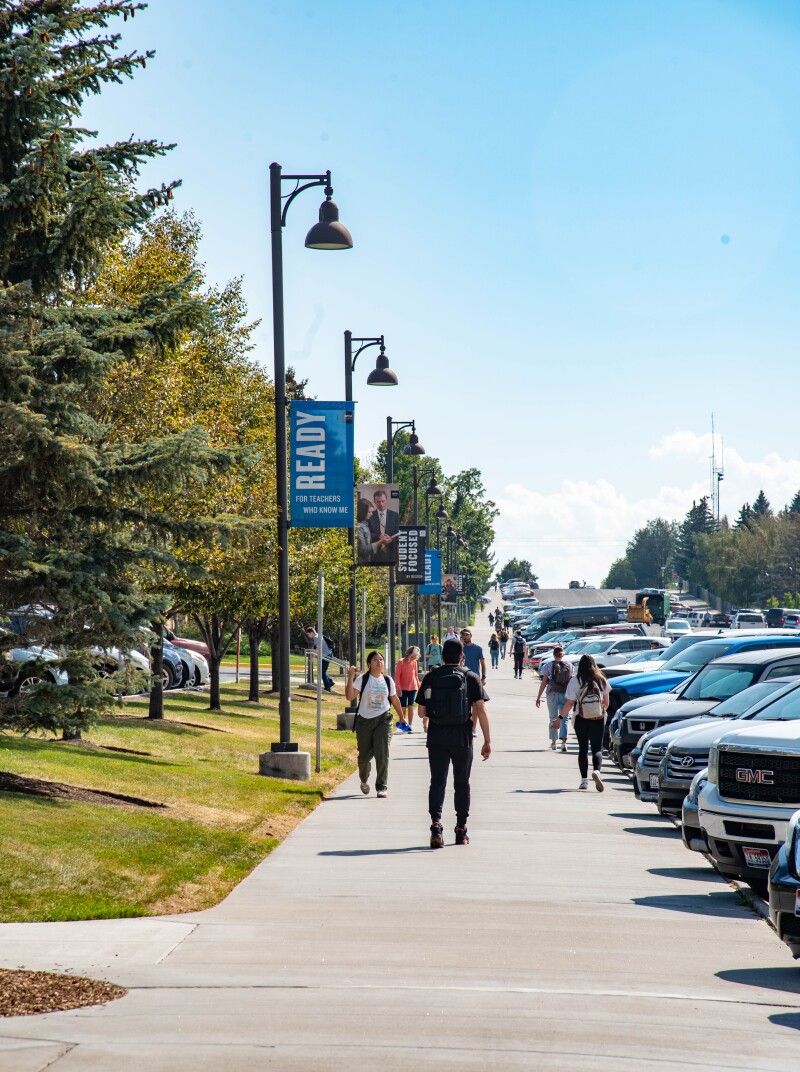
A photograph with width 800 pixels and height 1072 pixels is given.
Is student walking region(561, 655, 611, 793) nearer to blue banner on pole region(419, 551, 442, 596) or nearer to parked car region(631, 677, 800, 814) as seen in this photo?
parked car region(631, 677, 800, 814)

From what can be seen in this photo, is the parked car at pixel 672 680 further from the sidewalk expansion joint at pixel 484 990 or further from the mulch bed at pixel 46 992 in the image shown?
the mulch bed at pixel 46 992

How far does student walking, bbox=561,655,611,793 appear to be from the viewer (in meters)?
18.0

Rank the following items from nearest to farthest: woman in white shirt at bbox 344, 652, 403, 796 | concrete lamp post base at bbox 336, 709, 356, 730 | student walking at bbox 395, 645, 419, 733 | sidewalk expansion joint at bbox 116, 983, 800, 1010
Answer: sidewalk expansion joint at bbox 116, 983, 800, 1010
woman in white shirt at bbox 344, 652, 403, 796
student walking at bbox 395, 645, 419, 733
concrete lamp post base at bbox 336, 709, 356, 730

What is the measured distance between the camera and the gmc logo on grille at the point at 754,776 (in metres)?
9.97

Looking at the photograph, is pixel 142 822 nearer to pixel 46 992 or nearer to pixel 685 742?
pixel 685 742

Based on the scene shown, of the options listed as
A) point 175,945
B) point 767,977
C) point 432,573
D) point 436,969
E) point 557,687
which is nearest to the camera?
point 436,969

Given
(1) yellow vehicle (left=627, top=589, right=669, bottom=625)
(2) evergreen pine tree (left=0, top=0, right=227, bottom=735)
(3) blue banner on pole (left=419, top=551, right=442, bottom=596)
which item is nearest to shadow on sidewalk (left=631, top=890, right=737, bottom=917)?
(2) evergreen pine tree (left=0, top=0, right=227, bottom=735)

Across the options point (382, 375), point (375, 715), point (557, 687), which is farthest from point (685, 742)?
point (382, 375)

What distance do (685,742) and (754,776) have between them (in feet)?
10.9

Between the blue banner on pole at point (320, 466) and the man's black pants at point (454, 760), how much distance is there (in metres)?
7.00

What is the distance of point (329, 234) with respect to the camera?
62.3ft

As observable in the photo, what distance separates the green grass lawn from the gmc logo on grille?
3.73m

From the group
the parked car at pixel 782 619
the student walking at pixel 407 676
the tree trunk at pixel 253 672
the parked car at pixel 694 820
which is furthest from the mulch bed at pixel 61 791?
the parked car at pixel 782 619

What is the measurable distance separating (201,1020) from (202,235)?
24.6m
